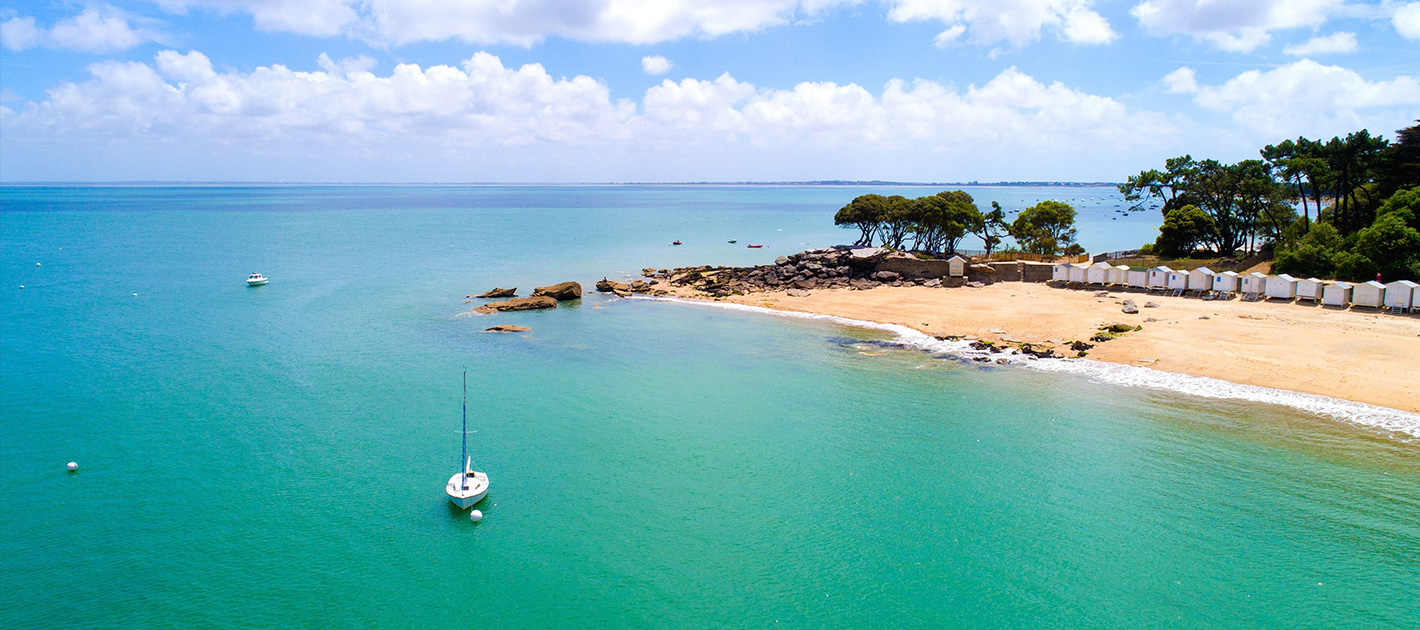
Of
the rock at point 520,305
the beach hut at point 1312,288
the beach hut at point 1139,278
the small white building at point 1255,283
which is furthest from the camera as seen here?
the rock at point 520,305

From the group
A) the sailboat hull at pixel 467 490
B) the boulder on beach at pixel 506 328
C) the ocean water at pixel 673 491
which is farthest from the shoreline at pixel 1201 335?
the sailboat hull at pixel 467 490

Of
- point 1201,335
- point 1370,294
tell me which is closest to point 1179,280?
point 1370,294

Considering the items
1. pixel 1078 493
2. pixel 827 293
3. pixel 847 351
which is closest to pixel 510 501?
pixel 1078 493

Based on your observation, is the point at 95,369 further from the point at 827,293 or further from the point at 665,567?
the point at 827,293

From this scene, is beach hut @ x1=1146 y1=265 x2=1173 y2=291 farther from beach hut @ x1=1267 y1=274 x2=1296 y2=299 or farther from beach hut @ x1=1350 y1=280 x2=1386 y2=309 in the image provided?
beach hut @ x1=1350 y1=280 x2=1386 y2=309

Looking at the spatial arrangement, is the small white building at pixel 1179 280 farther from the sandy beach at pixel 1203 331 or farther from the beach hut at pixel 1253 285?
the beach hut at pixel 1253 285
